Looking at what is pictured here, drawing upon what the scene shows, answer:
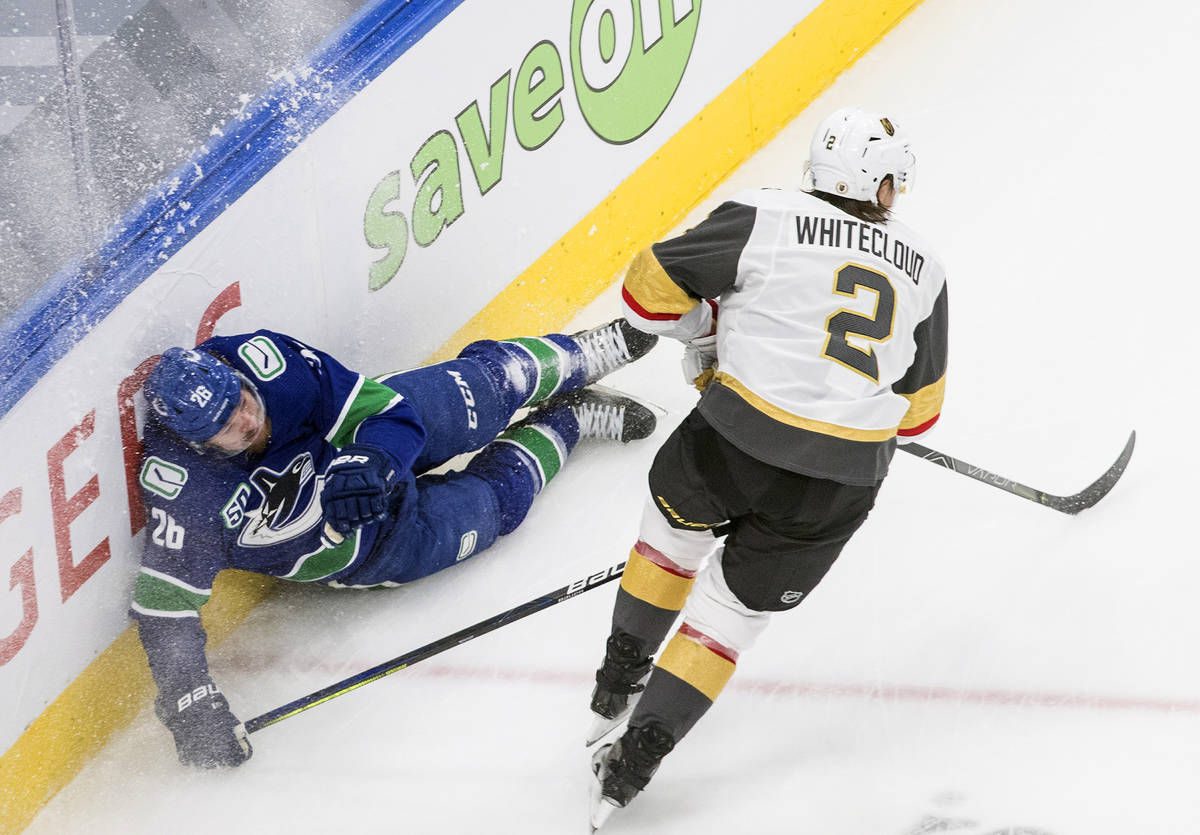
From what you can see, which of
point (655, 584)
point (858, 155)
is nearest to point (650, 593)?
point (655, 584)

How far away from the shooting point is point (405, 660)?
224 cm

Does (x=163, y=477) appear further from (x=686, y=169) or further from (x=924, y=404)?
(x=686, y=169)

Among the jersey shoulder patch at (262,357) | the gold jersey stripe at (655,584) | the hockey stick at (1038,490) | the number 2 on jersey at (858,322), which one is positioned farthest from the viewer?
the hockey stick at (1038,490)

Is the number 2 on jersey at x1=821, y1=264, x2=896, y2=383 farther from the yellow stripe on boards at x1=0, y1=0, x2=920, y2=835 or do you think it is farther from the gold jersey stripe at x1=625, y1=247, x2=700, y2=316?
the yellow stripe on boards at x1=0, y1=0, x2=920, y2=835

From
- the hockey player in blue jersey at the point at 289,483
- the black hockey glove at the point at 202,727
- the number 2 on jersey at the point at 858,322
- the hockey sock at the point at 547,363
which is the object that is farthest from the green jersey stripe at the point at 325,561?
the number 2 on jersey at the point at 858,322

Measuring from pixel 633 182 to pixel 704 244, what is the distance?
1411 mm

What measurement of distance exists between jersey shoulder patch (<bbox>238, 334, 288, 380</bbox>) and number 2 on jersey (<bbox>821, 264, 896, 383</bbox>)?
965 millimetres

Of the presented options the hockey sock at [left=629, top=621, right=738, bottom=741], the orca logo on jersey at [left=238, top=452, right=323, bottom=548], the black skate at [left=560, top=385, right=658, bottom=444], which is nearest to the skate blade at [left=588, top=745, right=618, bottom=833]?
the hockey sock at [left=629, top=621, right=738, bottom=741]

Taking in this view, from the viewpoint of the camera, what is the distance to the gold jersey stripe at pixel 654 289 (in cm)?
196

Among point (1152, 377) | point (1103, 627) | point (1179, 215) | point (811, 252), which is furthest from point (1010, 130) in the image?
point (811, 252)

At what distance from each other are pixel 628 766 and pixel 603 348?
109cm

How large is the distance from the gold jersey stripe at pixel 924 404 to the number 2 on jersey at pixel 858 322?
218 millimetres

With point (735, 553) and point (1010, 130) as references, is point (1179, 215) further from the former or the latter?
point (735, 553)

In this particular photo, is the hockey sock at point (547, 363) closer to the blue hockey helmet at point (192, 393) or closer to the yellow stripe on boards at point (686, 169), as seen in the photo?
the yellow stripe on boards at point (686, 169)
